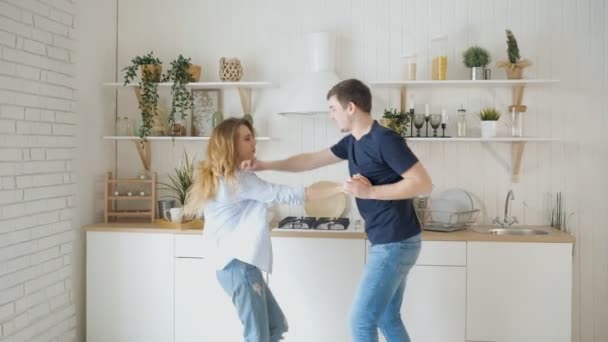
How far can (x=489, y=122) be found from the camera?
3.47m

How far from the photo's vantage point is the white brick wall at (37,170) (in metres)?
2.83

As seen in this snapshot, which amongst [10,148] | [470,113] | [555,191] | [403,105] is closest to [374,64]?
[403,105]

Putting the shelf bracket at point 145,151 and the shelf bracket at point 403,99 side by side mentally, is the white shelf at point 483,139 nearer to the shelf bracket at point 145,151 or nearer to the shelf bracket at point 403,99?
the shelf bracket at point 403,99

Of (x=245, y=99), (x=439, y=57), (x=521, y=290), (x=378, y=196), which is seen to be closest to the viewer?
(x=378, y=196)

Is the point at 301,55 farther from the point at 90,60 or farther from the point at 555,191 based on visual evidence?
the point at 555,191

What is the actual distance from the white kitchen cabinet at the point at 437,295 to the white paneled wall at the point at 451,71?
626 mm

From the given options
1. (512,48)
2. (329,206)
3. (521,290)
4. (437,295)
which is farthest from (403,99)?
(521,290)

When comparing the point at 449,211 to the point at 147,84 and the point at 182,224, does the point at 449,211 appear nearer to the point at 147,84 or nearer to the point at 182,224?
the point at 182,224

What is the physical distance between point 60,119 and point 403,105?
2.13m

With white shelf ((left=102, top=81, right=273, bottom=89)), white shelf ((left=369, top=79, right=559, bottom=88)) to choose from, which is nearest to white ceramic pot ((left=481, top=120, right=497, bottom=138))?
white shelf ((left=369, top=79, right=559, bottom=88))

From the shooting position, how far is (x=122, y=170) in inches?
156

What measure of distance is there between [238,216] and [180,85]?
1418mm

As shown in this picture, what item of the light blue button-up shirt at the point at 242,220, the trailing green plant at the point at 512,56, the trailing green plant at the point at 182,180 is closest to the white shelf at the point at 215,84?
the trailing green plant at the point at 182,180

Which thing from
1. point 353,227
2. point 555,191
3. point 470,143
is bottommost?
point 353,227
